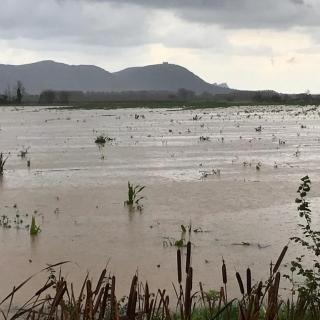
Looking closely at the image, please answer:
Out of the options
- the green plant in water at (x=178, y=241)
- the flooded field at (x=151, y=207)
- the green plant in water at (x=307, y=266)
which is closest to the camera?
the green plant in water at (x=307, y=266)

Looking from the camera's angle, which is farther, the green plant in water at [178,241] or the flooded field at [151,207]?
the green plant in water at [178,241]

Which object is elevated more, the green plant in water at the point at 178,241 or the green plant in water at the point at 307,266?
the green plant in water at the point at 307,266

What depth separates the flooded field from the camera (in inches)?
348

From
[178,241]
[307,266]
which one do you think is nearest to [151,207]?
[178,241]

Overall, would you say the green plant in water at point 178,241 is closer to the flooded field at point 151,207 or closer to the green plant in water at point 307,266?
the flooded field at point 151,207

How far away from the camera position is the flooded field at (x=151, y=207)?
29.0 ft

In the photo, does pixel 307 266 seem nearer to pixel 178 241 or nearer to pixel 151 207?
pixel 178 241

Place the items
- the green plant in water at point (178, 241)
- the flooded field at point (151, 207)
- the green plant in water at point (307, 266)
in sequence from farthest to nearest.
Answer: the green plant in water at point (178, 241) < the flooded field at point (151, 207) < the green plant in water at point (307, 266)

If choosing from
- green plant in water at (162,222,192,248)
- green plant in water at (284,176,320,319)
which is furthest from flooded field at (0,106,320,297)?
green plant in water at (284,176,320,319)

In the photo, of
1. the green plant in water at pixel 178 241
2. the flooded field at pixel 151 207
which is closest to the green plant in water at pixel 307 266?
the flooded field at pixel 151 207

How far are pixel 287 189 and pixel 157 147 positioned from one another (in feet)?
40.2

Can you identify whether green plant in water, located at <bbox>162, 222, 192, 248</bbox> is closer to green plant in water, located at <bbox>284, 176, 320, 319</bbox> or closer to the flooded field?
the flooded field

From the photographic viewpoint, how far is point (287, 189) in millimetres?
15102

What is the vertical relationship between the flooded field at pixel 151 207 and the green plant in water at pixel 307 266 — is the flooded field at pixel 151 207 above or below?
below
